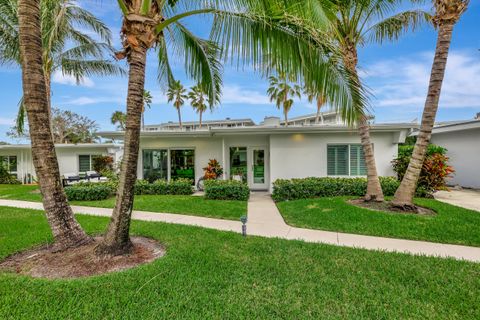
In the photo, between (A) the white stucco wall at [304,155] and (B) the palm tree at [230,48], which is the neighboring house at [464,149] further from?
(B) the palm tree at [230,48]

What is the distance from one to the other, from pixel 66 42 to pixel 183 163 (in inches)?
336

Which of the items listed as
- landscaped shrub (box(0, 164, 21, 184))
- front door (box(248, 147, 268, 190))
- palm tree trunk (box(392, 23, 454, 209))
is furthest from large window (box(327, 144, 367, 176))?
landscaped shrub (box(0, 164, 21, 184))

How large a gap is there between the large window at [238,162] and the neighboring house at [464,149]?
455 inches

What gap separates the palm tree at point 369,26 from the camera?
7584mm

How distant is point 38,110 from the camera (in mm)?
3789

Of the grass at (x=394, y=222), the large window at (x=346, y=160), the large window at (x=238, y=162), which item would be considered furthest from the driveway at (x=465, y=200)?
the large window at (x=238, y=162)

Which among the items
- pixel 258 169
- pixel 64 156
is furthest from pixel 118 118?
pixel 258 169

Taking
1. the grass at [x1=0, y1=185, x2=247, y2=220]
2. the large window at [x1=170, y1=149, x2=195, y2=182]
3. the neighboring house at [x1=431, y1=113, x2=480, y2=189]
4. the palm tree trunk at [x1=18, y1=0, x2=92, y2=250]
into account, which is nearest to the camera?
the palm tree trunk at [x1=18, y1=0, x2=92, y2=250]

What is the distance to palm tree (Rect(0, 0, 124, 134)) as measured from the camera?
10086 millimetres

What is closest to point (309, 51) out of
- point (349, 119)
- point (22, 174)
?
point (349, 119)

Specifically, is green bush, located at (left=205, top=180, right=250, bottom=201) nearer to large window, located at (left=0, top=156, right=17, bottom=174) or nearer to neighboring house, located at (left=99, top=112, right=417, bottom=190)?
neighboring house, located at (left=99, top=112, right=417, bottom=190)

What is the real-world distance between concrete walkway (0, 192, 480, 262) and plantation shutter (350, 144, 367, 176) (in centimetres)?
496

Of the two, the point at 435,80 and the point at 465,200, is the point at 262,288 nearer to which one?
the point at 435,80

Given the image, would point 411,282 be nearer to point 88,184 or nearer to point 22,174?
point 88,184
